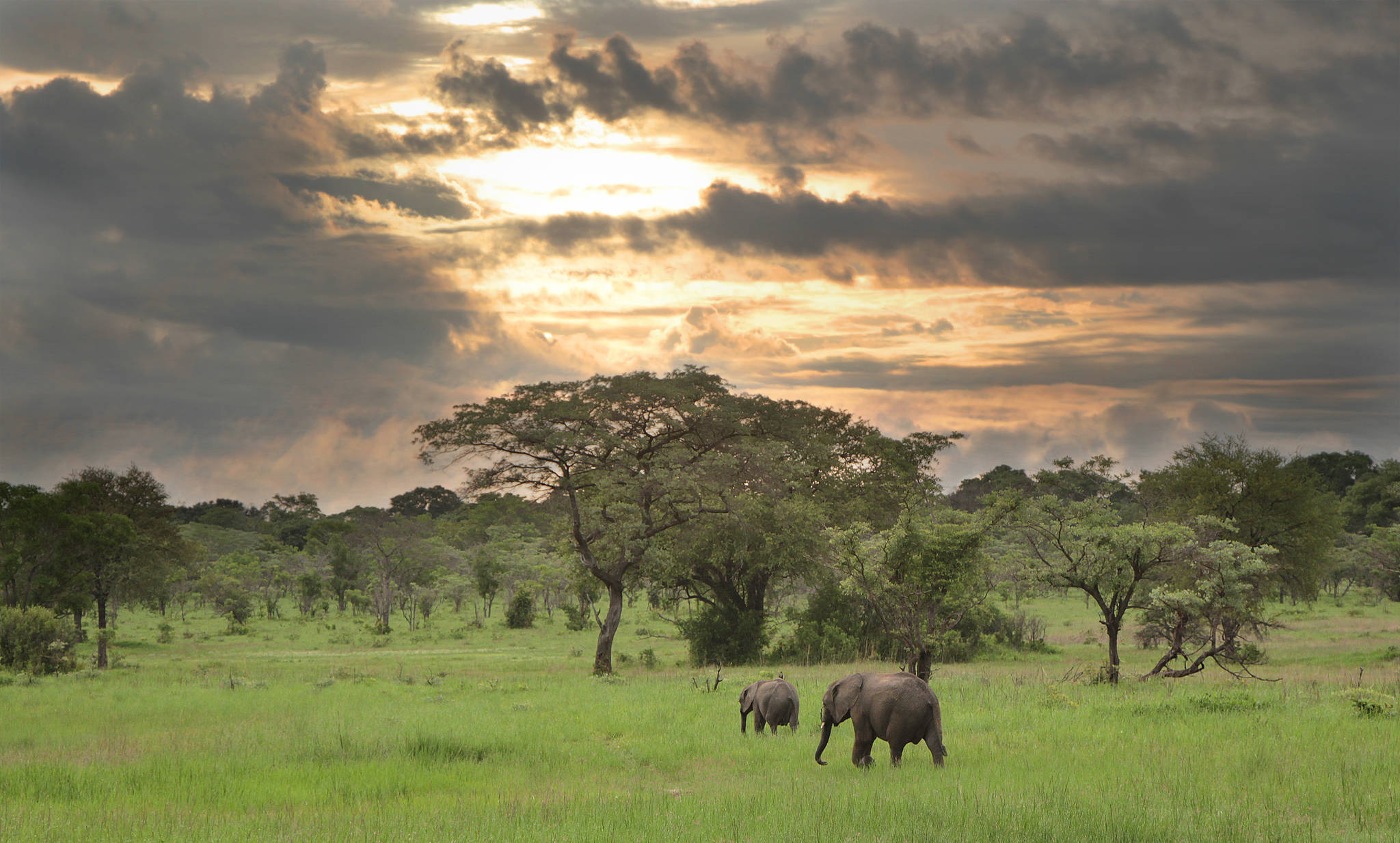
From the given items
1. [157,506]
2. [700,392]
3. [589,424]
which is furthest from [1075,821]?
[157,506]

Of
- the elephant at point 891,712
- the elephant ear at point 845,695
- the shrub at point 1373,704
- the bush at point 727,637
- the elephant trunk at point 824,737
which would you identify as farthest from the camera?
the bush at point 727,637

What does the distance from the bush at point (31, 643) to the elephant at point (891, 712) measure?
34.4 metres

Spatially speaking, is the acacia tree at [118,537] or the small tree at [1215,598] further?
the acacia tree at [118,537]

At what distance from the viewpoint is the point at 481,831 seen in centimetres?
1121

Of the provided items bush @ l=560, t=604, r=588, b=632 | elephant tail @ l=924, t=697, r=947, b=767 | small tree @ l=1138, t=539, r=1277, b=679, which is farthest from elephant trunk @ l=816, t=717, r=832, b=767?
bush @ l=560, t=604, r=588, b=632

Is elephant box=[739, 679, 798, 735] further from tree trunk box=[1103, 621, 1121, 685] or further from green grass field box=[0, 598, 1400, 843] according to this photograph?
tree trunk box=[1103, 621, 1121, 685]

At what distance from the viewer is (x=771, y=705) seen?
726 inches

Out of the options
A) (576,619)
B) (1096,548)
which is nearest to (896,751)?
(1096,548)

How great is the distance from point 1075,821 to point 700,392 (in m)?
33.1

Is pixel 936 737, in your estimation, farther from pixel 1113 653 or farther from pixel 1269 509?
pixel 1269 509

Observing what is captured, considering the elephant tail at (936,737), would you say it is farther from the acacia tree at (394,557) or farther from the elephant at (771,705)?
Result: the acacia tree at (394,557)

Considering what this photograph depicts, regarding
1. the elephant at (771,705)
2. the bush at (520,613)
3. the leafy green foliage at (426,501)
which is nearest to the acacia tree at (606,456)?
the elephant at (771,705)

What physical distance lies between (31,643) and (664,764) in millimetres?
32084

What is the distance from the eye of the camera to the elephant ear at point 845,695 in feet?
47.3
